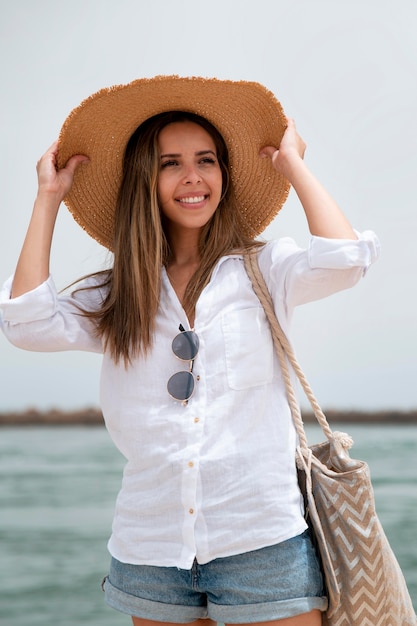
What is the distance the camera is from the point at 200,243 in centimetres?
176

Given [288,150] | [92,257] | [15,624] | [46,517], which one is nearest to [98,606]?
[15,624]

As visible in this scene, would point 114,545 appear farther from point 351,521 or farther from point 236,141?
point 236,141

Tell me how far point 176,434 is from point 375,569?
413mm

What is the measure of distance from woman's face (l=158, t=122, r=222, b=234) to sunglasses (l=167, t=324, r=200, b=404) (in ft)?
0.86

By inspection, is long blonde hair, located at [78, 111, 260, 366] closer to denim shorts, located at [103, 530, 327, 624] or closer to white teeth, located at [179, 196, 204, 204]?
white teeth, located at [179, 196, 204, 204]

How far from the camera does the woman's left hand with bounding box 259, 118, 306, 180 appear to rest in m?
1.64

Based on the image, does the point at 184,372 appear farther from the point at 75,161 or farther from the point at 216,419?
the point at 75,161

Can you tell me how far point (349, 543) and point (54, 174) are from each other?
3.00 ft

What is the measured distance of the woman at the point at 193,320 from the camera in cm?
149

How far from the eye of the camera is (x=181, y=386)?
1.54 m

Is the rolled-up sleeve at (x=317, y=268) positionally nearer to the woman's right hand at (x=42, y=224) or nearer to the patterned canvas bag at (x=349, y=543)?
the patterned canvas bag at (x=349, y=543)

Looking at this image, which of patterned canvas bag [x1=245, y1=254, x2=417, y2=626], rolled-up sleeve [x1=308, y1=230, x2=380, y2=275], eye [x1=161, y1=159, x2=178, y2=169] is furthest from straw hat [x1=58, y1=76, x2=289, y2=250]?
patterned canvas bag [x1=245, y1=254, x2=417, y2=626]

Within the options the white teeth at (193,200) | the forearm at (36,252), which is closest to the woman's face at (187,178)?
the white teeth at (193,200)

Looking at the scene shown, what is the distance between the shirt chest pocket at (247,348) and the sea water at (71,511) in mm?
3703
